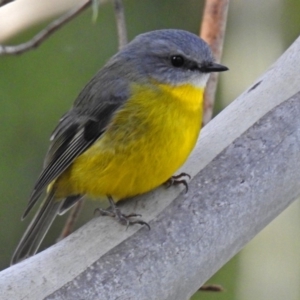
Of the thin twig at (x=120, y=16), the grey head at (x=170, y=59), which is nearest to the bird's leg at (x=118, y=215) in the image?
the grey head at (x=170, y=59)

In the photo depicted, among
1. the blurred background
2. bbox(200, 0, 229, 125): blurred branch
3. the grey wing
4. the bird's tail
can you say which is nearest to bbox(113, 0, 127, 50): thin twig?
the grey wing

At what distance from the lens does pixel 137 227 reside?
9.18 feet

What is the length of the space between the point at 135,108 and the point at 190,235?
64 cm

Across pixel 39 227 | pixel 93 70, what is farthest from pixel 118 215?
pixel 93 70

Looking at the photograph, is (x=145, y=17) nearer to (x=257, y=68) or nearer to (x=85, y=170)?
(x=257, y=68)

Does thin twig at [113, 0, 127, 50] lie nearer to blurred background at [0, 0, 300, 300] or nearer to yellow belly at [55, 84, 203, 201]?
yellow belly at [55, 84, 203, 201]

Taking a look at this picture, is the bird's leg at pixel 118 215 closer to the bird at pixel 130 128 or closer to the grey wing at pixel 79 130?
the bird at pixel 130 128

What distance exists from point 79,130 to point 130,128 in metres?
0.36

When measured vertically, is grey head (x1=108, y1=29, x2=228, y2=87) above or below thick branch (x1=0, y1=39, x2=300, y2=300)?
above

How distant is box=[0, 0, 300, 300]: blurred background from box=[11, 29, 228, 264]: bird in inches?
76.7

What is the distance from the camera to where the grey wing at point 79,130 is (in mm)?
3234

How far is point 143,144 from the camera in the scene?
3027 mm

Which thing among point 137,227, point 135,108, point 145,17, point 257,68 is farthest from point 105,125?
point 145,17

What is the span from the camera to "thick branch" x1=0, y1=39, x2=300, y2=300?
2615 mm
